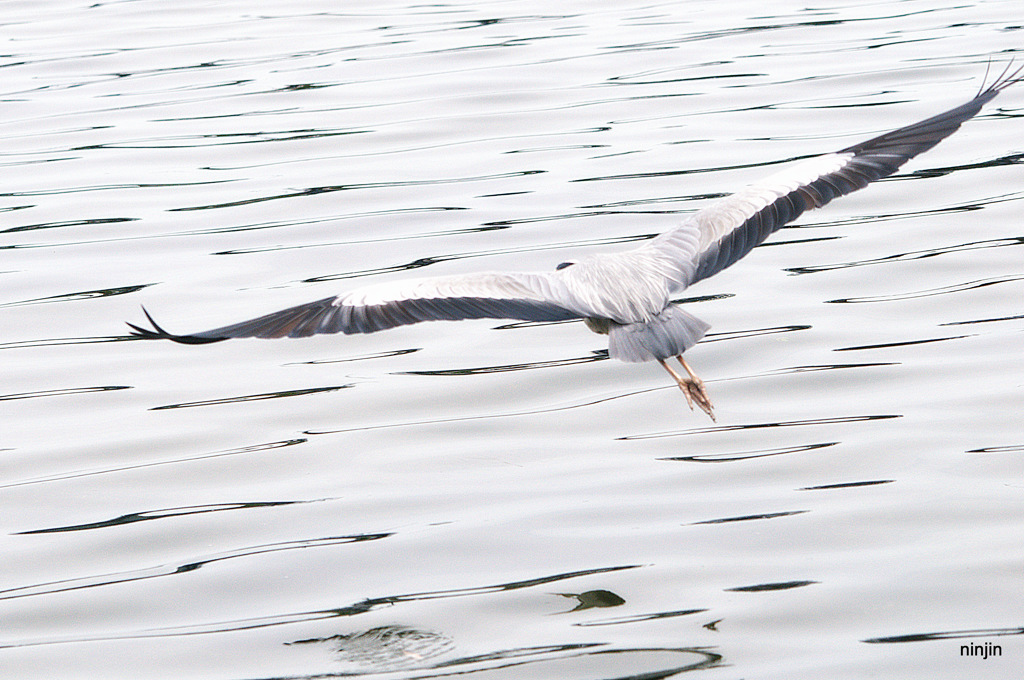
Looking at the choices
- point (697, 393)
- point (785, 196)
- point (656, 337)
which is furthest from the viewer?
point (785, 196)

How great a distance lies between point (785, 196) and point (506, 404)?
151 cm

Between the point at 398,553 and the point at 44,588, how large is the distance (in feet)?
3.87

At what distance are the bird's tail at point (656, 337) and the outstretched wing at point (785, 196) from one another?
51 cm

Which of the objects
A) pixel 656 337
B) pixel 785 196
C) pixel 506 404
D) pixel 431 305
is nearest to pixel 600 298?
pixel 656 337

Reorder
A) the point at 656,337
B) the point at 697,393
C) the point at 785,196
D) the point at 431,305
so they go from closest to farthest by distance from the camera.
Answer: the point at 656,337, the point at 431,305, the point at 697,393, the point at 785,196

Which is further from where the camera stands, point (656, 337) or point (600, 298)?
point (600, 298)

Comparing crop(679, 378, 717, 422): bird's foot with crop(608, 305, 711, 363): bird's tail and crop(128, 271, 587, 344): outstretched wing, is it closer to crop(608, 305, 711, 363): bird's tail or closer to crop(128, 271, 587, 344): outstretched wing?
crop(608, 305, 711, 363): bird's tail

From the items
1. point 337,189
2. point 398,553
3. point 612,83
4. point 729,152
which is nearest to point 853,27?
point 612,83

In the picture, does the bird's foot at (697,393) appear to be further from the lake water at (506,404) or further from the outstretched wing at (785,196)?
the outstretched wing at (785,196)

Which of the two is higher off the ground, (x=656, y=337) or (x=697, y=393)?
(x=656, y=337)

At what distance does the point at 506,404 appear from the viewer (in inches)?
262

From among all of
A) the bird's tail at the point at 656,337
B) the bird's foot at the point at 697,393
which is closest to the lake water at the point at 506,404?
the bird's foot at the point at 697,393

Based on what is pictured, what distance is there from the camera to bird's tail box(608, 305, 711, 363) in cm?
541

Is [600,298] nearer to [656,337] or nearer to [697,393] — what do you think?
[656,337]
